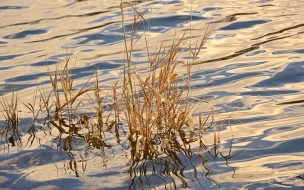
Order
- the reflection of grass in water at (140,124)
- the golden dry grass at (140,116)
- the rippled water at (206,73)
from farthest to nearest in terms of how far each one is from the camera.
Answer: the golden dry grass at (140,116), the reflection of grass in water at (140,124), the rippled water at (206,73)

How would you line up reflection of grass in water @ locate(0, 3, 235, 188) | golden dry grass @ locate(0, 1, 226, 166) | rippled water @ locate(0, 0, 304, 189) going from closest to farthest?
rippled water @ locate(0, 0, 304, 189), reflection of grass in water @ locate(0, 3, 235, 188), golden dry grass @ locate(0, 1, 226, 166)

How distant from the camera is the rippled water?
380cm

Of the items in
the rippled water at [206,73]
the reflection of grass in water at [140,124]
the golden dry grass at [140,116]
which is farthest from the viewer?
the golden dry grass at [140,116]

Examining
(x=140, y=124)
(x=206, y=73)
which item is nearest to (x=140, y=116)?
(x=140, y=124)

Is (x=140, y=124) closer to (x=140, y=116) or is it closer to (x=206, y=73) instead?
(x=140, y=116)

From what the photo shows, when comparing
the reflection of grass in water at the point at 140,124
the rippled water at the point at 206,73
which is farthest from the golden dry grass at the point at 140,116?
the rippled water at the point at 206,73

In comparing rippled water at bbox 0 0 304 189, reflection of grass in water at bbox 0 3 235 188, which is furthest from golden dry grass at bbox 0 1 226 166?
rippled water at bbox 0 0 304 189

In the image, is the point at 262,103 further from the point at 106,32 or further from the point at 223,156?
the point at 106,32

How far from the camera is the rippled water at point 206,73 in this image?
12.5 feet

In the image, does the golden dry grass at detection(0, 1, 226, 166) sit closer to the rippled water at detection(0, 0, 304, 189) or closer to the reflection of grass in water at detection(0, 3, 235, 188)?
the reflection of grass in water at detection(0, 3, 235, 188)

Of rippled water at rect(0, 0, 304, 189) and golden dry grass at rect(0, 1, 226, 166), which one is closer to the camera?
rippled water at rect(0, 0, 304, 189)

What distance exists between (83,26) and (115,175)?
458 centimetres

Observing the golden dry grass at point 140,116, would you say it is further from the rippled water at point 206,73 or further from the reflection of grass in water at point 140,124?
the rippled water at point 206,73

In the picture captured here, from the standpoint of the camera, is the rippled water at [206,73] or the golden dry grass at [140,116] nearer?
the rippled water at [206,73]
